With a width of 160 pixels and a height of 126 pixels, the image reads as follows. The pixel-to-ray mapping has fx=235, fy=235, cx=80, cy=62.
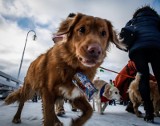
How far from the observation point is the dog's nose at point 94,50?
276cm

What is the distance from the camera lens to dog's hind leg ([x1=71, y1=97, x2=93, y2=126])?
125 inches

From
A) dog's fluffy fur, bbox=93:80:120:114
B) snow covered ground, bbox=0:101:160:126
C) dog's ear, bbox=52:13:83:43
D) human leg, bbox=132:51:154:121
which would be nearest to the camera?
dog's ear, bbox=52:13:83:43

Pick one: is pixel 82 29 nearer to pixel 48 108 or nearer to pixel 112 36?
pixel 112 36

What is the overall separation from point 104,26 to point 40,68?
117 centimetres

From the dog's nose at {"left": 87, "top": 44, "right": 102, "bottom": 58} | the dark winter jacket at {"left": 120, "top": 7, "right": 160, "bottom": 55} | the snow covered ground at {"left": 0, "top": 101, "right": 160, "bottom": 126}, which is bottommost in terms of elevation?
the snow covered ground at {"left": 0, "top": 101, "right": 160, "bottom": 126}

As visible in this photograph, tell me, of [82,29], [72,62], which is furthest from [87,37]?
[72,62]

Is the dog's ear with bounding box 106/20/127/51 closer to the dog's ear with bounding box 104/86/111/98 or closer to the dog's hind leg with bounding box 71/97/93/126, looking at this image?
the dog's hind leg with bounding box 71/97/93/126

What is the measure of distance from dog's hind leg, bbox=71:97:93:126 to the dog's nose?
3.15 feet

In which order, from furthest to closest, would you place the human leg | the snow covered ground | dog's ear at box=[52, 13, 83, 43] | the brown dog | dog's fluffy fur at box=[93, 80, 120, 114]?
1. dog's fluffy fur at box=[93, 80, 120, 114]
2. the human leg
3. the snow covered ground
4. dog's ear at box=[52, 13, 83, 43]
5. the brown dog

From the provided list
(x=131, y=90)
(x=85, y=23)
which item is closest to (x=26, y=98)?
(x=85, y=23)

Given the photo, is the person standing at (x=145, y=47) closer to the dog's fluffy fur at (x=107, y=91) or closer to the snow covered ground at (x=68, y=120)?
the snow covered ground at (x=68, y=120)

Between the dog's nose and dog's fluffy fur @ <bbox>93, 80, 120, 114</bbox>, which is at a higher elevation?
dog's fluffy fur @ <bbox>93, 80, 120, 114</bbox>

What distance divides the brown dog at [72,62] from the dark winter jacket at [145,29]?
114 cm

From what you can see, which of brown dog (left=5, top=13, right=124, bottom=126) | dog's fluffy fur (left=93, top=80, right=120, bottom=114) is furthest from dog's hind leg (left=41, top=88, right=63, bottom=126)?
dog's fluffy fur (left=93, top=80, right=120, bottom=114)
